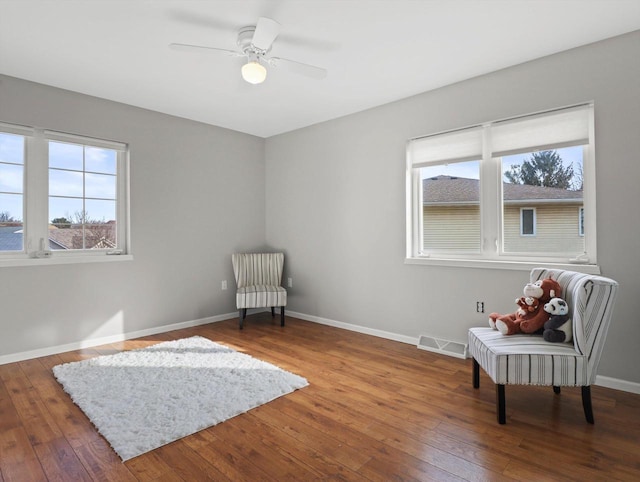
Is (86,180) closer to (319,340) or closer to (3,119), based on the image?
Result: (3,119)

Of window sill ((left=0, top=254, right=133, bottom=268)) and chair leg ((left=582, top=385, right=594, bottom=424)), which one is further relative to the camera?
window sill ((left=0, top=254, right=133, bottom=268))

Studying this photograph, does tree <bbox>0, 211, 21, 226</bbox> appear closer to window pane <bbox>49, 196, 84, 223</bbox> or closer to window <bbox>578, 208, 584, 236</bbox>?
window pane <bbox>49, 196, 84, 223</bbox>

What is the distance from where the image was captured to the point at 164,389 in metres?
2.56

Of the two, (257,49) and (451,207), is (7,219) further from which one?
(451,207)

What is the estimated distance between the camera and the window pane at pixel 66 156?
11.4 ft

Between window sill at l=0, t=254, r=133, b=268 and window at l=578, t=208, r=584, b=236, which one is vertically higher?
window at l=578, t=208, r=584, b=236

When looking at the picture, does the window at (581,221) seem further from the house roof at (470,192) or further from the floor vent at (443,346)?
the floor vent at (443,346)

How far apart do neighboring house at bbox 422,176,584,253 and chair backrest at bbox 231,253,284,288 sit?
202cm

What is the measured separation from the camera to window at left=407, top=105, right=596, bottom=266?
2.82 m

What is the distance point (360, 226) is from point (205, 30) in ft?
7.97

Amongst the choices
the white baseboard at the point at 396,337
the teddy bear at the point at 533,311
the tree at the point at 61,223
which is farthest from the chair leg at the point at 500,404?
the tree at the point at 61,223

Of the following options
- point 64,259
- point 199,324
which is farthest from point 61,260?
point 199,324

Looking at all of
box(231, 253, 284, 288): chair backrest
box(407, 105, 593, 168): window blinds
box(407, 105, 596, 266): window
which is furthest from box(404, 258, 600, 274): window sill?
box(231, 253, 284, 288): chair backrest

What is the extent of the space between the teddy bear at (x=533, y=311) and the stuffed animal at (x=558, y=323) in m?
0.08
